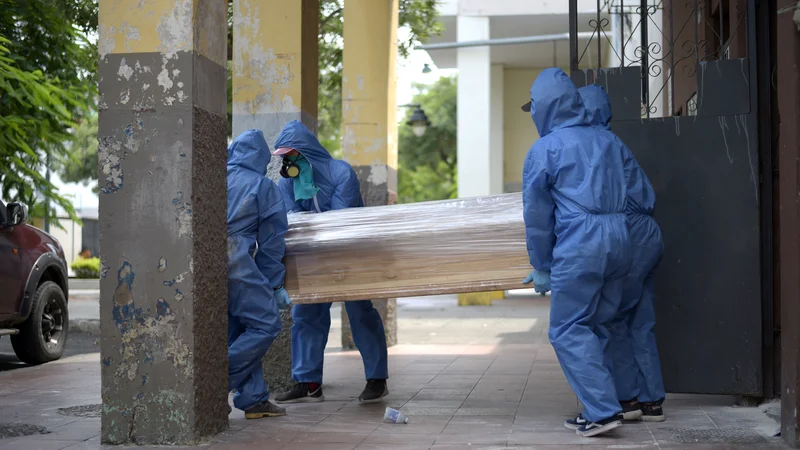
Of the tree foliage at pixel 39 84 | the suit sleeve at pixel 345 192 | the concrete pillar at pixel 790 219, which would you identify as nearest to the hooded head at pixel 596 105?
the concrete pillar at pixel 790 219

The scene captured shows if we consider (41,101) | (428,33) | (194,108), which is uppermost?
(428,33)

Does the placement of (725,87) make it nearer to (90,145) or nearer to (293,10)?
(293,10)

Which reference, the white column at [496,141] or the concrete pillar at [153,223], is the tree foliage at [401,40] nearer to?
the white column at [496,141]

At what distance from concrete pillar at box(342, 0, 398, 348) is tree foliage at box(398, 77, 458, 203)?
1312 inches

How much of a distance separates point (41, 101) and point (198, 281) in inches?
261

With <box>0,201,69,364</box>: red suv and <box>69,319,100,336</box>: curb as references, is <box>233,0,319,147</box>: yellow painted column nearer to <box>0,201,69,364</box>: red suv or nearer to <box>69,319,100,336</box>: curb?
<box>0,201,69,364</box>: red suv

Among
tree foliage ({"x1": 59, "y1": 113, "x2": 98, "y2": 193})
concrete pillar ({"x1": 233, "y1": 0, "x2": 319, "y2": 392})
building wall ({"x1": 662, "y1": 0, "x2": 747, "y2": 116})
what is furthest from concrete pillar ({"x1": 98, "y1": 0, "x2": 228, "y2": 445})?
tree foliage ({"x1": 59, "y1": 113, "x2": 98, "y2": 193})

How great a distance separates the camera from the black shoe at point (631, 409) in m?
6.25

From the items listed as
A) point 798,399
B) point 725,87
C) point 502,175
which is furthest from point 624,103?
point 502,175

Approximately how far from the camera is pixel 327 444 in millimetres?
5648

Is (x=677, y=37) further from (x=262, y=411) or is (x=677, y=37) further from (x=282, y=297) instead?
(x=262, y=411)

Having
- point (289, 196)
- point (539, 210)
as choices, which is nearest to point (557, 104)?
point (539, 210)

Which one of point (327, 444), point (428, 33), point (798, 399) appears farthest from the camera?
point (428, 33)

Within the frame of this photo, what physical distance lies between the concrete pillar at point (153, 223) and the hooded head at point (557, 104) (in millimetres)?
2027
